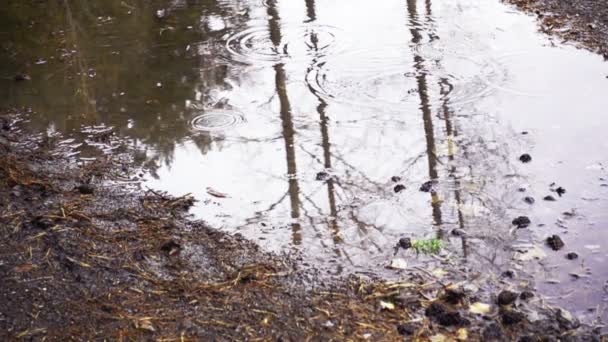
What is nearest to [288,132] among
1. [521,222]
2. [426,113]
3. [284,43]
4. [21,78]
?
[426,113]

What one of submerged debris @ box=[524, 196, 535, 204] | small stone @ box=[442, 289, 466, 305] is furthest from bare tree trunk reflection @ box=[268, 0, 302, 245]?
submerged debris @ box=[524, 196, 535, 204]

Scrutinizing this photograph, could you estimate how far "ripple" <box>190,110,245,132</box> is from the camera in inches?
286

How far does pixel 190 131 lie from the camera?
721cm

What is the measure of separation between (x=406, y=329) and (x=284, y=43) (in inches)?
234

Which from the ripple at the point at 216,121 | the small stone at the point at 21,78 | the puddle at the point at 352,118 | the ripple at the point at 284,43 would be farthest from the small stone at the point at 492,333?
the small stone at the point at 21,78

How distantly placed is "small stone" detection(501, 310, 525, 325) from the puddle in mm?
393

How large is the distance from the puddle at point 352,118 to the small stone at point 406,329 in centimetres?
61

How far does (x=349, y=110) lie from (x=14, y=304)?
4.00 m

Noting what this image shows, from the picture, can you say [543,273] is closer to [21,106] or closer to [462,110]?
[462,110]

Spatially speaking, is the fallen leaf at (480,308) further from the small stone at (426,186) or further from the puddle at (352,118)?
the small stone at (426,186)

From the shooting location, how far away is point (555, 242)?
506cm

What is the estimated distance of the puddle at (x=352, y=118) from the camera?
5.36m

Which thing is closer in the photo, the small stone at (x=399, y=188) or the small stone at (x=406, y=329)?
the small stone at (x=406, y=329)

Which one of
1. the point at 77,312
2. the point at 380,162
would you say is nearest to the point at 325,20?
the point at 380,162
